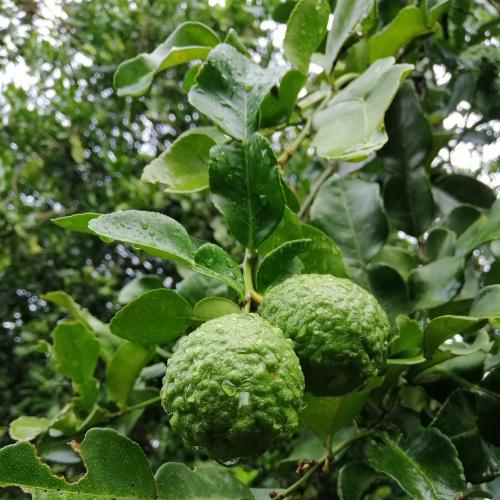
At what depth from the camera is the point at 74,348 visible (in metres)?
0.76

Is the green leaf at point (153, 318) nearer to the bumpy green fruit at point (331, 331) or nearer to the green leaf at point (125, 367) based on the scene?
the bumpy green fruit at point (331, 331)

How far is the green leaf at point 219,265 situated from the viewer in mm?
451

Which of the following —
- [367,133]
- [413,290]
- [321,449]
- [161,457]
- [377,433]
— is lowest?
[161,457]

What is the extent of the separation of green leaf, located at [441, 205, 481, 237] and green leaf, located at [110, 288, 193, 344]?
0.60 meters

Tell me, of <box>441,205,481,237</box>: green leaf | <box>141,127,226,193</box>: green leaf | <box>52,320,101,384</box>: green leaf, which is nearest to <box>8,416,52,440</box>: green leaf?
<box>52,320,101,384</box>: green leaf

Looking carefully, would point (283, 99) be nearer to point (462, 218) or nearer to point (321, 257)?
point (321, 257)

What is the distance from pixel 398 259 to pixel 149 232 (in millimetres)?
623

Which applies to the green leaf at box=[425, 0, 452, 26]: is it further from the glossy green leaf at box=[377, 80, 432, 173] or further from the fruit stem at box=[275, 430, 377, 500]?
the fruit stem at box=[275, 430, 377, 500]

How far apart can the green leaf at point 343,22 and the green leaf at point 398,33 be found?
0.28 feet

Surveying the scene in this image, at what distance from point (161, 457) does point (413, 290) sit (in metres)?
1.32

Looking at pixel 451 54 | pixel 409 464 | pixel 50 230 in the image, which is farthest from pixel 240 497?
pixel 50 230

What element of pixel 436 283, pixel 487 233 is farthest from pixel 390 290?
pixel 487 233

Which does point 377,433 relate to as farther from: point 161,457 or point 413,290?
point 161,457

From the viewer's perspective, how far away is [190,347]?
38 centimetres
